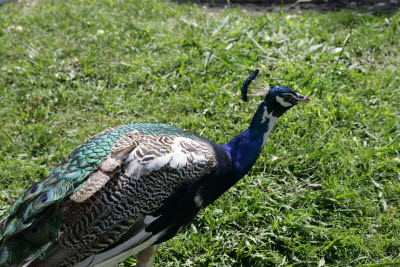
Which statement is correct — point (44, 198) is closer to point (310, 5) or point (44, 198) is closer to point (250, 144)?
point (250, 144)

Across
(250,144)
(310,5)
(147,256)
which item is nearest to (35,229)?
(147,256)

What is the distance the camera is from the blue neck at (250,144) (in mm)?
2174

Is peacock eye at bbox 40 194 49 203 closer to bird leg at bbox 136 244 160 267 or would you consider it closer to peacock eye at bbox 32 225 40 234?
peacock eye at bbox 32 225 40 234

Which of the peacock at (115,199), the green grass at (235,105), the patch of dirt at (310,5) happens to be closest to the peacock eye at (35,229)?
the peacock at (115,199)

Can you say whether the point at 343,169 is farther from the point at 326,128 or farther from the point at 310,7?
the point at 310,7

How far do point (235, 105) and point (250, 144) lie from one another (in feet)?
3.53

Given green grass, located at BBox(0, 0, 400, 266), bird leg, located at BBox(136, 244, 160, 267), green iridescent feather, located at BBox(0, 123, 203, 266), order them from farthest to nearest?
green grass, located at BBox(0, 0, 400, 266), bird leg, located at BBox(136, 244, 160, 267), green iridescent feather, located at BBox(0, 123, 203, 266)

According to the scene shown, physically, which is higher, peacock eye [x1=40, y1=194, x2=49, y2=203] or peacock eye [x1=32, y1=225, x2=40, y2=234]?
peacock eye [x1=40, y1=194, x2=49, y2=203]

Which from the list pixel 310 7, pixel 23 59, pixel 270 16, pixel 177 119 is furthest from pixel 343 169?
pixel 23 59

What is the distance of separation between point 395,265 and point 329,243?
1.08 ft

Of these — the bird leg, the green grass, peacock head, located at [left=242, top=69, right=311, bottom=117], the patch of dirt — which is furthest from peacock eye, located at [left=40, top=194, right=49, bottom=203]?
the patch of dirt

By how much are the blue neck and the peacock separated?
0.05 meters

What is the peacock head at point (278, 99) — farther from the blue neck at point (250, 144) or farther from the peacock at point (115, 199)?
the peacock at point (115, 199)

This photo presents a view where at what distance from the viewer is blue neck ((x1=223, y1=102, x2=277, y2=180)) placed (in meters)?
2.17
